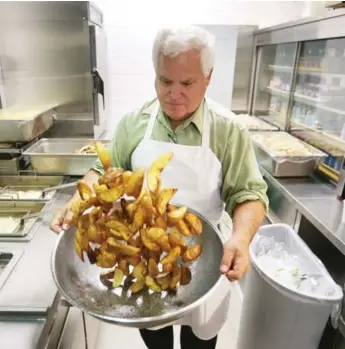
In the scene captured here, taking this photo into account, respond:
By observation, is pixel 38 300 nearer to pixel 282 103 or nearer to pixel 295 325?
pixel 295 325

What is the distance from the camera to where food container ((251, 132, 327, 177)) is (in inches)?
79.1

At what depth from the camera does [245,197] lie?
3.27 feet

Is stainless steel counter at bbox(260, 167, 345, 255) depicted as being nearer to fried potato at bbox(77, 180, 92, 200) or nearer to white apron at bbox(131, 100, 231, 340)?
white apron at bbox(131, 100, 231, 340)

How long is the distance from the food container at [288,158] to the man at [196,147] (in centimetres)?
99

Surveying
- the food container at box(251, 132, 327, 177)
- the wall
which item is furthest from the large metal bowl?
the wall

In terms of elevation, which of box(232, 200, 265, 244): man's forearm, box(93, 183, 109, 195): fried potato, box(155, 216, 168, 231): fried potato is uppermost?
box(93, 183, 109, 195): fried potato

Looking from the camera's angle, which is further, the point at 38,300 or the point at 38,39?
the point at 38,39

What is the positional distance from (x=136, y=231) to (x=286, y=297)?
0.96 metres

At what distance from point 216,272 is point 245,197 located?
30cm

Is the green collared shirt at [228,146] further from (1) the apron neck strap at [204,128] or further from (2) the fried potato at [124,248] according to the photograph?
(2) the fried potato at [124,248]

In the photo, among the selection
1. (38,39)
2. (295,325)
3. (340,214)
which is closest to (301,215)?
(340,214)

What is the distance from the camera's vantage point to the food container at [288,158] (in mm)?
2010

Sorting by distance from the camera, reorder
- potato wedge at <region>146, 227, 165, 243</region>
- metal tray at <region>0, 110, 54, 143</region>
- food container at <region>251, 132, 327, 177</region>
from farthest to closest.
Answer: food container at <region>251, 132, 327, 177</region>, metal tray at <region>0, 110, 54, 143</region>, potato wedge at <region>146, 227, 165, 243</region>

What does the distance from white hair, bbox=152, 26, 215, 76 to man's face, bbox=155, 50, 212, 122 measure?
0.01 m
